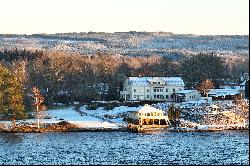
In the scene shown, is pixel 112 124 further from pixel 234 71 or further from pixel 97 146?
pixel 234 71

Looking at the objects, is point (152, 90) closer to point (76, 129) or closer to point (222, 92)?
point (222, 92)

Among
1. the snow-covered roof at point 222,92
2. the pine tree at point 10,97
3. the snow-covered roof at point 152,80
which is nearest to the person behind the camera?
the pine tree at point 10,97

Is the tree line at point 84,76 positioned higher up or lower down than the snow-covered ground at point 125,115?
higher up

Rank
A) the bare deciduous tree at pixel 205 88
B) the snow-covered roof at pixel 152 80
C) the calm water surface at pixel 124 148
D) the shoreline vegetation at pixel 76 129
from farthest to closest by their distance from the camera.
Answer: the snow-covered roof at pixel 152 80, the bare deciduous tree at pixel 205 88, the shoreline vegetation at pixel 76 129, the calm water surface at pixel 124 148

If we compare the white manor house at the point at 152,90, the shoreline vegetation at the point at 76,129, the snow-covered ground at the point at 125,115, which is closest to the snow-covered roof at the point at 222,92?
the white manor house at the point at 152,90

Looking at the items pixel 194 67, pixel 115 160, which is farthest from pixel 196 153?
pixel 194 67

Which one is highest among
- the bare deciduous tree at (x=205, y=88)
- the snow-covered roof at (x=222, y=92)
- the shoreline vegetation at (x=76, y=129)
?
the bare deciduous tree at (x=205, y=88)

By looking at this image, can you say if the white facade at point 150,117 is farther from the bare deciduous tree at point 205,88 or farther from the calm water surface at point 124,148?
the bare deciduous tree at point 205,88

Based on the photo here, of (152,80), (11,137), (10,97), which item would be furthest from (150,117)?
(152,80)

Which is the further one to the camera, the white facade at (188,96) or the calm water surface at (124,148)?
the white facade at (188,96)
